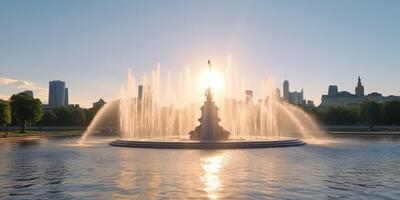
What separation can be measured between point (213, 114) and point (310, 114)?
349 ft

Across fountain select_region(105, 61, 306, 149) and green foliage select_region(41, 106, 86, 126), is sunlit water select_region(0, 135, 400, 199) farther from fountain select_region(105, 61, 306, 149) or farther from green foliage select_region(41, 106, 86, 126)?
green foliage select_region(41, 106, 86, 126)

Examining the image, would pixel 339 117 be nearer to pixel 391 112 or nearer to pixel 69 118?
pixel 391 112

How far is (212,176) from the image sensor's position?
24969 millimetres

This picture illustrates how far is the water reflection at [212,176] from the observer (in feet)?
65.3

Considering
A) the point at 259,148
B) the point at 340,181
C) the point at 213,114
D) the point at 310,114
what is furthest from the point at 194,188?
the point at 310,114

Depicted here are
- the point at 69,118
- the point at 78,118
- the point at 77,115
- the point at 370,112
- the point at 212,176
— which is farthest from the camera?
the point at 69,118

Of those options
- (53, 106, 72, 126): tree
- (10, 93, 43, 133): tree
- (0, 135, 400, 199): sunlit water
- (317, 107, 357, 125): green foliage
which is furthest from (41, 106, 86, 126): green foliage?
(0, 135, 400, 199): sunlit water

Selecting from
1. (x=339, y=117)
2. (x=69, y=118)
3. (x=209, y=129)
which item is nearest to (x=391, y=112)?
(x=339, y=117)

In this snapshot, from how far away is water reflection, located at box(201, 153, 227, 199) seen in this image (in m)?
19.9

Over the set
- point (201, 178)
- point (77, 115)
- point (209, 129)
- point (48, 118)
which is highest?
point (77, 115)

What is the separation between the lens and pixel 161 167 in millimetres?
29266

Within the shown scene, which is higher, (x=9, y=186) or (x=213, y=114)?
(x=213, y=114)

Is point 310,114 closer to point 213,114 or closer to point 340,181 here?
point 213,114

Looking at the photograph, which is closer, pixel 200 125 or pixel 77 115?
pixel 200 125
